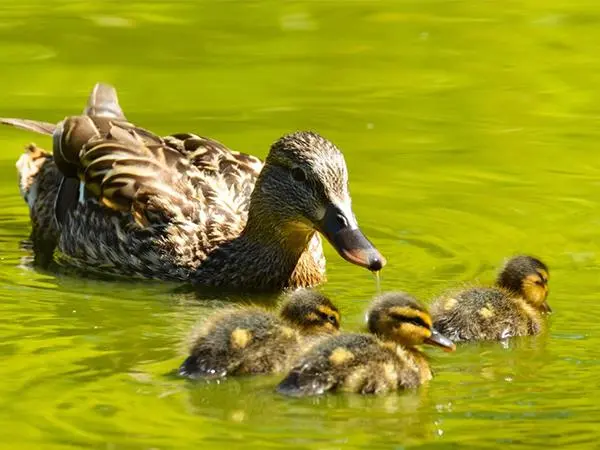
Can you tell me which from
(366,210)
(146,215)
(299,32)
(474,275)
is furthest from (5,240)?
(299,32)

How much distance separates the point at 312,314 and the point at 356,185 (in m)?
3.06

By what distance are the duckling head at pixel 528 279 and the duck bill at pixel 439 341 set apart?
2.48ft

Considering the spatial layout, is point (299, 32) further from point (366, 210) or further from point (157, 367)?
point (157, 367)

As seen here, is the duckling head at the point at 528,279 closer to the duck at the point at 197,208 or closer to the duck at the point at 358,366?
the duck at the point at 197,208

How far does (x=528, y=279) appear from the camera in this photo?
8.33 m

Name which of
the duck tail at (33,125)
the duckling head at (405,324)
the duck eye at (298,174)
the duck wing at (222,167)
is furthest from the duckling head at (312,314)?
the duck tail at (33,125)

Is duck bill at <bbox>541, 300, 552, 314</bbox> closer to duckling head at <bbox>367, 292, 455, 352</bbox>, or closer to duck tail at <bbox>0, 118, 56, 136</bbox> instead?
duckling head at <bbox>367, 292, 455, 352</bbox>

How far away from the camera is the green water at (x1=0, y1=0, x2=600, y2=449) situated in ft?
22.5

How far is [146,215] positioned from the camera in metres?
9.66

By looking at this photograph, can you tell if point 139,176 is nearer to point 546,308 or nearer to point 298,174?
point 298,174

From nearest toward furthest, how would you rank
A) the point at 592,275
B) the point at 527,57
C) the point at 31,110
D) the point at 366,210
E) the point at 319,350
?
the point at 319,350
the point at 592,275
the point at 366,210
the point at 31,110
the point at 527,57

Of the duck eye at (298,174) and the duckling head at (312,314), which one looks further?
the duck eye at (298,174)

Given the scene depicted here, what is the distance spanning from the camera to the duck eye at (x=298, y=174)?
30.4ft

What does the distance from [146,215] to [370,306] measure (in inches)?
89.6
